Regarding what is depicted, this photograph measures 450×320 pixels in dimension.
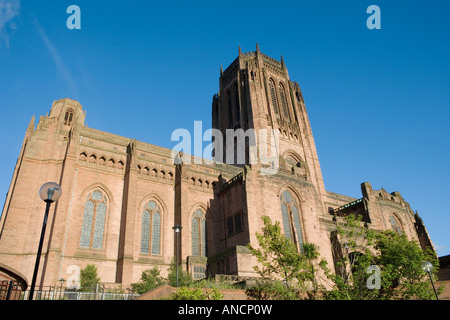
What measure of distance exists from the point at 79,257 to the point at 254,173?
650 inches

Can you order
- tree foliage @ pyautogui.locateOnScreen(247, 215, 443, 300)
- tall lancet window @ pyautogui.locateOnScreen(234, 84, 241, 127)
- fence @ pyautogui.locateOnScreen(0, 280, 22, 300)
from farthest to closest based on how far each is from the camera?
tall lancet window @ pyautogui.locateOnScreen(234, 84, 241, 127), tree foliage @ pyautogui.locateOnScreen(247, 215, 443, 300), fence @ pyautogui.locateOnScreen(0, 280, 22, 300)

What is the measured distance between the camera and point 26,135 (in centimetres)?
2956

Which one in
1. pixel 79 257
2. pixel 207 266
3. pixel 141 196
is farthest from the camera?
pixel 141 196

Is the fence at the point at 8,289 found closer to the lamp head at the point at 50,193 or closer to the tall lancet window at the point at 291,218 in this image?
the lamp head at the point at 50,193

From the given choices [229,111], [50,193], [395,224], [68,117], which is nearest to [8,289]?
[50,193]

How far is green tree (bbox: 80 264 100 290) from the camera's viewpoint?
23625 mm

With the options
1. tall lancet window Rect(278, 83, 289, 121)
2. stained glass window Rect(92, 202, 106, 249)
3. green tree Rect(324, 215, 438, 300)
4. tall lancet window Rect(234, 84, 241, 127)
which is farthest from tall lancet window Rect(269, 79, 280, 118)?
stained glass window Rect(92, 202, 106, 249)

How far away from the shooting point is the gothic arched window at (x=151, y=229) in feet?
95.8

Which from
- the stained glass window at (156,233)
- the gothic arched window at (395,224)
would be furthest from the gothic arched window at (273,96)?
the stained glass window at (156,233)

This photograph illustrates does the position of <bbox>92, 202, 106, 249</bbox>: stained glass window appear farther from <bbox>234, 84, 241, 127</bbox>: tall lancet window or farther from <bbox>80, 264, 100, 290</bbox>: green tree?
<bbox>234, 84, 241, 127</bbox>: tall lancet window

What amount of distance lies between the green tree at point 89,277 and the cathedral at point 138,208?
0.85m

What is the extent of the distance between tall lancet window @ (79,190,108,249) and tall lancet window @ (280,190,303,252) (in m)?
16.6
